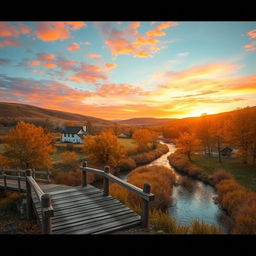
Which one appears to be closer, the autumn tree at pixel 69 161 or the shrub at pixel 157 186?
the shrub at pixel 157 186

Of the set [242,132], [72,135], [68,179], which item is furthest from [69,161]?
[72,135]

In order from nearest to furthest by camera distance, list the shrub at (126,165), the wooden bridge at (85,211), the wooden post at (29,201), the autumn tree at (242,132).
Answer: the wooden bridge at (85,211)
the wooden post at (29,201)
the autumn tree at (242,132)
the shrub at (126,165)

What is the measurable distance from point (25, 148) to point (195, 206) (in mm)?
17376

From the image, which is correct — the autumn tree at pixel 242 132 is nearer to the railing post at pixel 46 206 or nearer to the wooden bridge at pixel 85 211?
the wooden bridge at pixel 85 211

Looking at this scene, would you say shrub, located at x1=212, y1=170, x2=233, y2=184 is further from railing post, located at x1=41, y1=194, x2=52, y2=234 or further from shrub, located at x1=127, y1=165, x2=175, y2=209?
railing post, located at x1=41, y1=194, x2=52, y2=234

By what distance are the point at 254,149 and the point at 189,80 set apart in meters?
17.7

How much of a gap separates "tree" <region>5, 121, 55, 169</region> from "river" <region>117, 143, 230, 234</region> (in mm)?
14015

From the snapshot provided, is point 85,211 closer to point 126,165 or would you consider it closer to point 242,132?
point 126,165

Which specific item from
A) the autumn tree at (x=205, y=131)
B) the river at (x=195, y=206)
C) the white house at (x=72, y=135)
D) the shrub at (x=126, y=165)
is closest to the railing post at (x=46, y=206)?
the river at (x=195, y=206)

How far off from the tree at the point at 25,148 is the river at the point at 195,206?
14.0 m

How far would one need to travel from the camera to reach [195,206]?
624 inches

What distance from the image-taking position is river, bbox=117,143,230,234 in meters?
13.2

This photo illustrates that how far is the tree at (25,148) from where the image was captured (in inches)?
727
